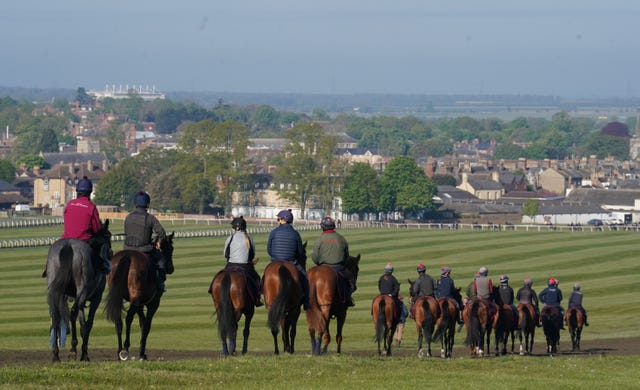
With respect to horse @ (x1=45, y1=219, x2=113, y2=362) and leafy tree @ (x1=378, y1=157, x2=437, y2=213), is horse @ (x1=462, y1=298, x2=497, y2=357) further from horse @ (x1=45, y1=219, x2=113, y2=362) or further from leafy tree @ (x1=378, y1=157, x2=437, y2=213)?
leafy tree @ (x1=378, y1=157, x2=437, y2=213)

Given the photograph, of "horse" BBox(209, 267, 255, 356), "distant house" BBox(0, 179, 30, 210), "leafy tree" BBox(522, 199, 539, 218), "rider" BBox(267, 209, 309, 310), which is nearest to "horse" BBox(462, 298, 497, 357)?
"rider" BBox(267, 209, 309, 310)

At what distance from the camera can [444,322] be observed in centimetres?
3197

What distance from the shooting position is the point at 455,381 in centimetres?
2297

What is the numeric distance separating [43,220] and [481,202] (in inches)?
2493

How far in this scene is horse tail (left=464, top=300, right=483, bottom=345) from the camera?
107ft

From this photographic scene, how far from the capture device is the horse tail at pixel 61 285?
22531 millimetres

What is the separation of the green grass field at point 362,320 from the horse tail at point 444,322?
1.51m

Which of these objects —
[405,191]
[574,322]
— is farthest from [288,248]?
[405,191]

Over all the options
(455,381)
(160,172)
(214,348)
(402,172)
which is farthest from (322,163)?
(455,381)

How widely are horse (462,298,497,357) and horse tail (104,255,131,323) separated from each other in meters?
10.5

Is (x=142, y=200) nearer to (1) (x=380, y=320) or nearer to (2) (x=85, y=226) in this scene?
(2) (x=85, y=226)

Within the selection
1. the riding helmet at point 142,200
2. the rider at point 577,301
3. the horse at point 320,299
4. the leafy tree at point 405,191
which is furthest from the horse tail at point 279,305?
the leafy tree at point 405,191

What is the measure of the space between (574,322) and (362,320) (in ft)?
47.8

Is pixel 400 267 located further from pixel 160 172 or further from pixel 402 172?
pixel 160 172
